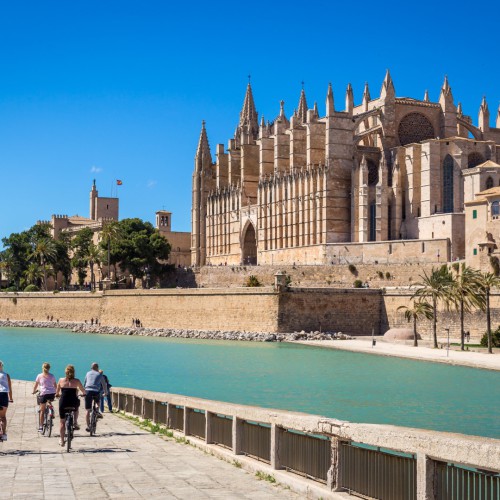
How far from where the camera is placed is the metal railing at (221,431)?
9.67 metres

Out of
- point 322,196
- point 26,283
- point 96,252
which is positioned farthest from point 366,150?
point 26,283

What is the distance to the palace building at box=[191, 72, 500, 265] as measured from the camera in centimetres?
5306

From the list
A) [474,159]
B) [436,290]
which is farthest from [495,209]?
Answer: [474,159]

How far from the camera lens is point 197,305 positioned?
52844 mm

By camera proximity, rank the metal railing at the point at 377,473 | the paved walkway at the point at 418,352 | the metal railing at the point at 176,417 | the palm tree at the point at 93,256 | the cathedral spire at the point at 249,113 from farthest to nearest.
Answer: the cathedral spire at the point at 249,113 < the palm tree at the point at 93,256 < the paved walkway at the point at 418,352 < the metal railing at the point at 176,417 < the metal railing at the point at 377,473

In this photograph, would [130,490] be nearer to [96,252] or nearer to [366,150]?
[366,150]

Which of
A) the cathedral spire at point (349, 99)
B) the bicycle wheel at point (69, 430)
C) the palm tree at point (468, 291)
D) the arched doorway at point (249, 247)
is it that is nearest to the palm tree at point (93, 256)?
the arched doorway at point (249, 247)

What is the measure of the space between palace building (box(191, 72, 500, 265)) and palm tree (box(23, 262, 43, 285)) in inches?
607

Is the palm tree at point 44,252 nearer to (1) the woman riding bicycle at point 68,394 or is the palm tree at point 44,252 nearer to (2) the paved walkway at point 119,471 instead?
(2) the paved walkway at point 119,471

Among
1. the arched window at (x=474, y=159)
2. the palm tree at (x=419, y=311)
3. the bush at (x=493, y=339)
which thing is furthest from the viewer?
the arched window at (x=474, y=159)

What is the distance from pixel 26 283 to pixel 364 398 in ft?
197

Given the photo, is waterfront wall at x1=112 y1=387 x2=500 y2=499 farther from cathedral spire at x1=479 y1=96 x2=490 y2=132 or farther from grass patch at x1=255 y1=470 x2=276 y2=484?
cathedral spire at x1=479 y1=96 x2=490 y2=132

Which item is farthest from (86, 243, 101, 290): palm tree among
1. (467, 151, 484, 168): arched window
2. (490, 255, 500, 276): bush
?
(490, 255, 500, 276): bush

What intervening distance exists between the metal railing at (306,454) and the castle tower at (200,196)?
70.6m
